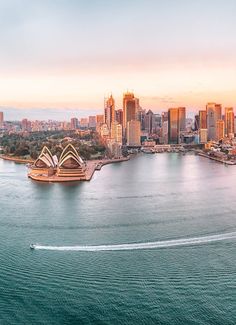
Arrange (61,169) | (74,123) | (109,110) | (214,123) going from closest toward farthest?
(61,169) < (109,110) < (214,123) < (74,123)

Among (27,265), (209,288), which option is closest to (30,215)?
(27,265)

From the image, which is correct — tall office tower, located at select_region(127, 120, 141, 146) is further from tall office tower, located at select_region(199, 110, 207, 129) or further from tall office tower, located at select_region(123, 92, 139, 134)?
tall office tower, located at select_region(199, 110, 207, 129)

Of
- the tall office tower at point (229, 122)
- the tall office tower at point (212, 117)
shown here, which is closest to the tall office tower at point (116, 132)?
the tall office tower at point (212, 117)

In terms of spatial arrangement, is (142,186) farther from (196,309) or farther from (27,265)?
(196,309)

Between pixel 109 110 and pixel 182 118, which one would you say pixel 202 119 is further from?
pixel 109 110

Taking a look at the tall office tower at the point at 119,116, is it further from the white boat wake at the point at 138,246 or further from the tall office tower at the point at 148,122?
the white boat wake at the point at 138,246

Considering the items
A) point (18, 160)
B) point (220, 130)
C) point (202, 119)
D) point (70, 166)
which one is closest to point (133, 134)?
point (220, 130)
